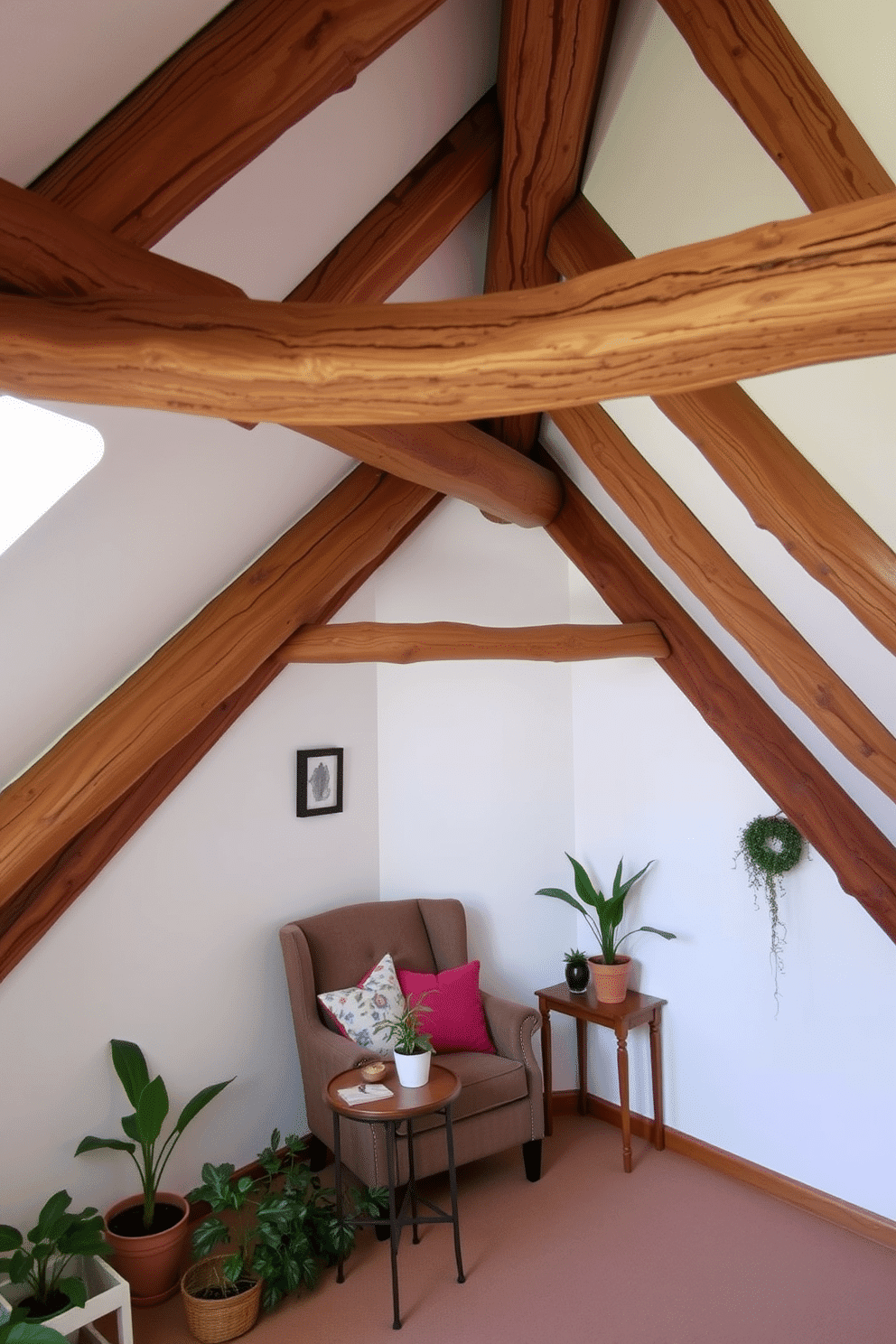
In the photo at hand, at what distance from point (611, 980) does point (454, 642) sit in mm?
1647

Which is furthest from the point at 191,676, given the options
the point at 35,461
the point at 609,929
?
the point at 609,929

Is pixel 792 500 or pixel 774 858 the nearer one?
pixel 792 500

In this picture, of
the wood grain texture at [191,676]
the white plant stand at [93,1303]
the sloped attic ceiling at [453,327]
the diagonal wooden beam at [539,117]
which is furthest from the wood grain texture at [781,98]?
the white plant stand at [93,1303]

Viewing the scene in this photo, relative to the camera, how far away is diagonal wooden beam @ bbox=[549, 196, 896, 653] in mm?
2219

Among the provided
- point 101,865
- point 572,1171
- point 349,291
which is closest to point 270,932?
point 101,865

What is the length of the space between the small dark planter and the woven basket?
1.73 m

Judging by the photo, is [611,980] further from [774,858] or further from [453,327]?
[453,327]

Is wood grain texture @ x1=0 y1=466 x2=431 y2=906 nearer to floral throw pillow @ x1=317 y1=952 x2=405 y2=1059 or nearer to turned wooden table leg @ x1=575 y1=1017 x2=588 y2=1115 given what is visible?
floral throw pillow @ x1=317 y1=952 x2=405 y2=1059

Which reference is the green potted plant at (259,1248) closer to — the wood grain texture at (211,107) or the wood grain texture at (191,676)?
the wood grain texture at (191,676)

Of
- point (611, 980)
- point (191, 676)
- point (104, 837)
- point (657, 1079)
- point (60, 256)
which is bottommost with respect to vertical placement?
point (657, 1079)

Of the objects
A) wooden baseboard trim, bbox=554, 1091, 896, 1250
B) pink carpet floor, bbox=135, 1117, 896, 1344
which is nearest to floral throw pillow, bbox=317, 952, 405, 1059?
pink carpet floor, bbox=135, 1117, 896, 1344

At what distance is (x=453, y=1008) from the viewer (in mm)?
3785

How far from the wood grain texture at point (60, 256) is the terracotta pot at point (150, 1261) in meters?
2.82

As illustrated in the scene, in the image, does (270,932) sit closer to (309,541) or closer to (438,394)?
(309,541)
